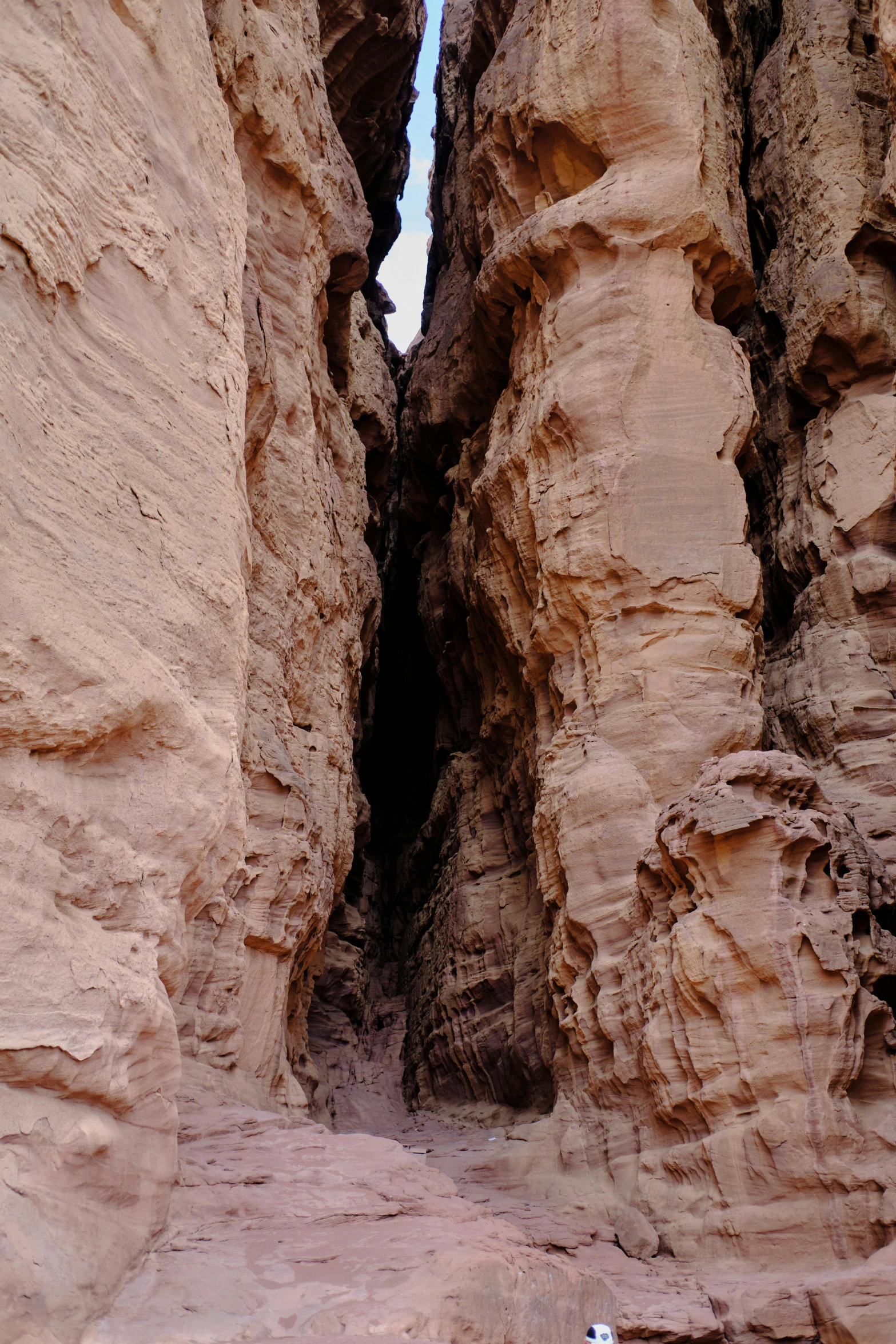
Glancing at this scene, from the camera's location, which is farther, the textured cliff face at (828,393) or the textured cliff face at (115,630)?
the textured cliff face at (828,393)

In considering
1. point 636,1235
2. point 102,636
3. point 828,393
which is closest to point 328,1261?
point 102,636

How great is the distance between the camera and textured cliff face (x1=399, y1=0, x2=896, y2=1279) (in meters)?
8.93

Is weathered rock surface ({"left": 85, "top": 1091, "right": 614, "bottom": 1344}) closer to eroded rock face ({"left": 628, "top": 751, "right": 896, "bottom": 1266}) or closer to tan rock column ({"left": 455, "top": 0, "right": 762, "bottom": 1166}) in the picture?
eroded rock face ({"left": 628, "top": 751, "right": 896, "bottom": 1266})

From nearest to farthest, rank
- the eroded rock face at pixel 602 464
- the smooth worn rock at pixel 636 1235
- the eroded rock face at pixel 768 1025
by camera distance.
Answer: the eroded rock face at pixel 768 1025
the smooth worn rock at pixel 636 1235
the eroded rock face at pixel 602 464

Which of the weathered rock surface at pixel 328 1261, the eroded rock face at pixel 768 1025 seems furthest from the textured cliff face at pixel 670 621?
the weathered rock surface at pixel 328 1261

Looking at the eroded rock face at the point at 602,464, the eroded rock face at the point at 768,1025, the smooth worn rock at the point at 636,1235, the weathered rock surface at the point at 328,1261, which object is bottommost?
the smooth worn rock at the point at 636,1235

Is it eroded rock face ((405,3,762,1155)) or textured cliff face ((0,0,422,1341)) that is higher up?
eroded rock face ((405,3,762,1155))

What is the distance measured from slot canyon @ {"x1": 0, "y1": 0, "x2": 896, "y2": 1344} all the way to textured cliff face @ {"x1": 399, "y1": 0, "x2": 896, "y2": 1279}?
0.18 ft

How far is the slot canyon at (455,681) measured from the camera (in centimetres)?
430

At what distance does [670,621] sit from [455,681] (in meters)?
6.47

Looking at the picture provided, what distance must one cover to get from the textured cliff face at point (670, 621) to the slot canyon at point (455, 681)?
0.06m

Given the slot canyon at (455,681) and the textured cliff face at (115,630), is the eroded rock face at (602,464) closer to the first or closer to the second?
the slot canyon at (455,681)

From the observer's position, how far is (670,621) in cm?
1230

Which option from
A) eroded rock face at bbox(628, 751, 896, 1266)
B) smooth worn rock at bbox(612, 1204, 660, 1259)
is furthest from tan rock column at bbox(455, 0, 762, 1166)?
eroded rock face at bbox(628, 751, 896, 1266)
